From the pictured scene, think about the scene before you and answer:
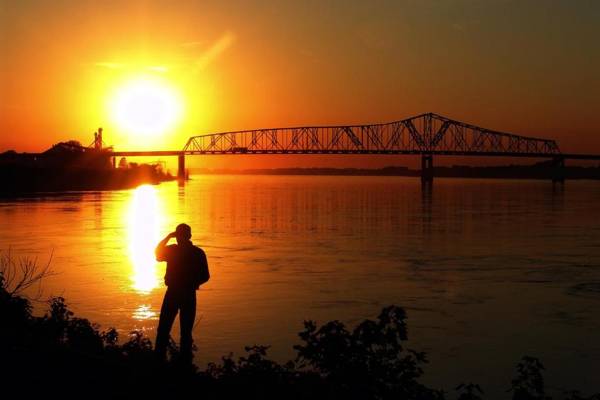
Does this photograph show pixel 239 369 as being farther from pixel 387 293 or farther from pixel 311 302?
pixel 387 293

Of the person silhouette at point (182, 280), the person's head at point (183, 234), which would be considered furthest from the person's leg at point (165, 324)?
the person's head at point (183, 234)

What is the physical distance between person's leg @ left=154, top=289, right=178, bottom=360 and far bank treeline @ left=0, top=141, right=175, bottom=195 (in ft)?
336

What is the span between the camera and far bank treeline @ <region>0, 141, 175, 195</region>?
12278cm

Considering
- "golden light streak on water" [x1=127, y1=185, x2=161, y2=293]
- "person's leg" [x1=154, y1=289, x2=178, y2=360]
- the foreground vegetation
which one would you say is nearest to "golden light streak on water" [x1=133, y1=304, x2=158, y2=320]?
"golden light streak on water" [x1=127, y1=185, x2=161, y2=293]

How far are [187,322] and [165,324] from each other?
341 millimetres

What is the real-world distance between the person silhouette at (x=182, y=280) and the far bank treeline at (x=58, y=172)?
102377 millimetres

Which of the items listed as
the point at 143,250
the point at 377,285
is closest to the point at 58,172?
the point at 143,250

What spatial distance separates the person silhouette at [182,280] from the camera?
1104cm

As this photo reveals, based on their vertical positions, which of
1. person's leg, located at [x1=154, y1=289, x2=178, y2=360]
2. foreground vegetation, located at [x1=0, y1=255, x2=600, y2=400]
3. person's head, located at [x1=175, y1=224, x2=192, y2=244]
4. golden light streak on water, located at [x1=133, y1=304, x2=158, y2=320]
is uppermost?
person's head, located at [x1=175, y1=224, x2=192, y2=244]

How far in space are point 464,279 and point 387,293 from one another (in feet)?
14.7

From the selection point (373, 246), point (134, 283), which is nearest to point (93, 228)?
point (373, 246)

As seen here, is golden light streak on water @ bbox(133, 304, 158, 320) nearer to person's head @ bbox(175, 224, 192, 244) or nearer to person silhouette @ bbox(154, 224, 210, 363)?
person silhouette @ bbox(154, 224, 210, 363)

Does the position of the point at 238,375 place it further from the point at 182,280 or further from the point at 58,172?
the point at 58,172

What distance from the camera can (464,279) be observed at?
25.1 metres
